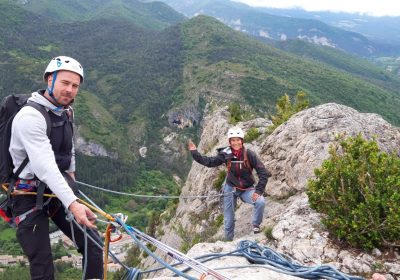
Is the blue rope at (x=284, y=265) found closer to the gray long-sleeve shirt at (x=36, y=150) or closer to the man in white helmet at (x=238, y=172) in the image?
the man in white helmet at (x=238, y=172)

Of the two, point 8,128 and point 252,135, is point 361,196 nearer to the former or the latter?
point 8,128

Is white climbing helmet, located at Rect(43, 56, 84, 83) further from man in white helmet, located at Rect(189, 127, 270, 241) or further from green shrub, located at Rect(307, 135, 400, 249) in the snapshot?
man in white helmet, located at Rect(189, 127, 270, 241)

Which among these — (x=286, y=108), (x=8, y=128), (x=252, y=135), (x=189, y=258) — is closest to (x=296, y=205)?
(x=189, y=258)

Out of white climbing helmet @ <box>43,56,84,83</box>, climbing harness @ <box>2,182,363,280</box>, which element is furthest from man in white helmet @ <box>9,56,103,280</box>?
climbing harness @ <box>2,182,363,280</box>

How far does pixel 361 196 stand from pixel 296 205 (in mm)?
1673

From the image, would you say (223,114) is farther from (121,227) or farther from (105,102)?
(105,102)

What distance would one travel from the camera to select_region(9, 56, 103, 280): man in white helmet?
4.00 metres

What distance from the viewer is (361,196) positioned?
653 centimetres

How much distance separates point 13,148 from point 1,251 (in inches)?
4216

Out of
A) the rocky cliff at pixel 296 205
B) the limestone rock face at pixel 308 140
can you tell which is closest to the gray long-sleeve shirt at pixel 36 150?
the rocky cliff at pixel 296 205

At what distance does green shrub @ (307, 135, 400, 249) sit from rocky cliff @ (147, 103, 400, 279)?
0.99ft

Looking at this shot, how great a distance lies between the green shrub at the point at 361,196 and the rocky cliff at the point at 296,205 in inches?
11.9

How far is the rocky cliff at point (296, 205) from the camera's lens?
6.22 metres

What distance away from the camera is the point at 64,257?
9562cm
